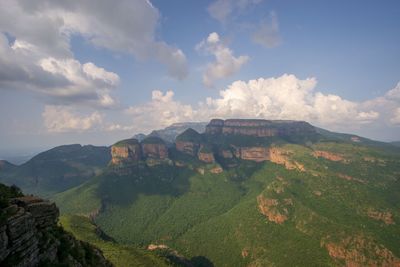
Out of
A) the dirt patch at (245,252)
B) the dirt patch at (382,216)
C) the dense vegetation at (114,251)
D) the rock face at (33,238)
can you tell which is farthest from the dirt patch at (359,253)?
the rock face at (33,238)

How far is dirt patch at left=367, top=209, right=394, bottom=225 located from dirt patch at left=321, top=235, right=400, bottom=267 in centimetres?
3080

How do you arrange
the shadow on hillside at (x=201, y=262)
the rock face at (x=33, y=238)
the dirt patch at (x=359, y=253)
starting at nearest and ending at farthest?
the rock face at (x=33, y=238) → the dirt patch at (x=359, y=253) → the shadow on hillside at (x=201, y=262)

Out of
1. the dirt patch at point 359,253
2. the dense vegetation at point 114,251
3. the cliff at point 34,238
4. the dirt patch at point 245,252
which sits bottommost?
the dirt patch at point 245,252

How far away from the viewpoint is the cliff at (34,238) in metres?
37.9

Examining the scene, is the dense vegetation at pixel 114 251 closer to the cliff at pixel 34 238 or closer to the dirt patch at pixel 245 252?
the cliff at pixel 34 238

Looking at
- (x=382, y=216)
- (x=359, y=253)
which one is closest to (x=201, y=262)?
(x=359, y=253)

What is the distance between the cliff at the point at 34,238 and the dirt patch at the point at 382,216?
17994cm

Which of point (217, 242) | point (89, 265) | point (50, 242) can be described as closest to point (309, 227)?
point (217, 242)

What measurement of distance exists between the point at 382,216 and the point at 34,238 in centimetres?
19903

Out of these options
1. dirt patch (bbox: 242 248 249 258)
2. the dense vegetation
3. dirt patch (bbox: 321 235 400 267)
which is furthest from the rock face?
dirt patch (bbox: 321 235 400 267)

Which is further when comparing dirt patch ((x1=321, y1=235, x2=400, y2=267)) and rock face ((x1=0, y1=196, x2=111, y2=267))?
dirt patch ((x1=321, y1=235, x2=400, y2=267))

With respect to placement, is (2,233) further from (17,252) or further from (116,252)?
(116,252)

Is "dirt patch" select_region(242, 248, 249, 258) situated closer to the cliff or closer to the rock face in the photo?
the cliff

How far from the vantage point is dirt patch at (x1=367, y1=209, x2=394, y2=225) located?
179 m
